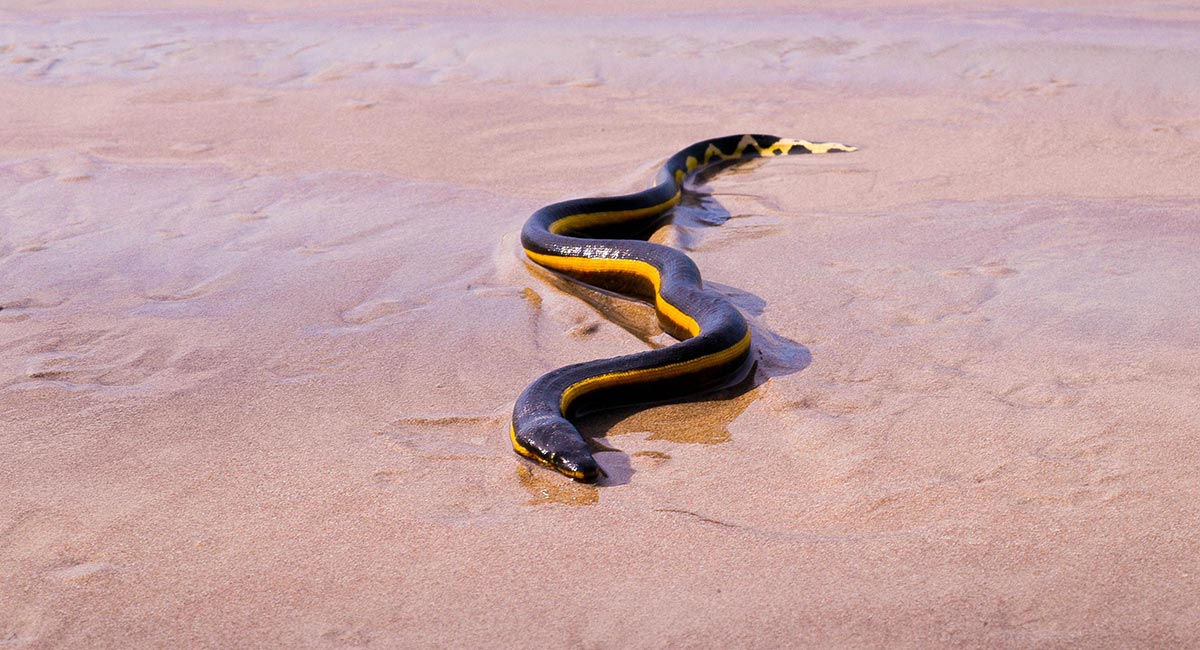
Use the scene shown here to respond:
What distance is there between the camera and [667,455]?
3.35m

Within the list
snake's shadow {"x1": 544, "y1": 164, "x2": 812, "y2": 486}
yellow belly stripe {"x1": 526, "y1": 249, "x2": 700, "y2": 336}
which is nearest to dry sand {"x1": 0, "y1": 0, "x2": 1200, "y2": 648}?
snake's shadow {"x1": 544, "y1": 164, "x2": 812, "y2": 486}

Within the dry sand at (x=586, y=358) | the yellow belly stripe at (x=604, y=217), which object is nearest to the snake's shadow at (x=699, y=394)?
the dry sand at (x=586, y=358)

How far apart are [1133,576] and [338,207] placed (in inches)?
192

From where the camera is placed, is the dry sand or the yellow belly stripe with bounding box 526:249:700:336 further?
the yellow belly stripe with bounding box 526:249:700:336

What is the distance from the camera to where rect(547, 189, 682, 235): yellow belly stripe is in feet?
19.1

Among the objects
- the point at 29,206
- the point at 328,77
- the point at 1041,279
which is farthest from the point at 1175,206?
the point at 328,77

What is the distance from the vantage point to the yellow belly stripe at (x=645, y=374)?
3.65m

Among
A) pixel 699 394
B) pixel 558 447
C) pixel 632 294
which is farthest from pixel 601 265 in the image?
pixel 558 447

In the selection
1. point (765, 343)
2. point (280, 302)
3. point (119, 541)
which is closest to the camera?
point (119, 541)

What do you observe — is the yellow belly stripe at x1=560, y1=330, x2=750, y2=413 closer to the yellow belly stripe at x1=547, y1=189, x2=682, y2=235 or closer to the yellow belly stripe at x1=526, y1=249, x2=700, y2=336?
the yellow belly stripe at x1=526, y1=249, x2=700, y2=336

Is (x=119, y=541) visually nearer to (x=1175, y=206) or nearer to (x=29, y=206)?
(x=29, y=206)

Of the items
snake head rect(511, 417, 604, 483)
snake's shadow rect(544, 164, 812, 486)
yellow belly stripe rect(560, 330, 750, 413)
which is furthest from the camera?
yellow belly stripe rect(560, 330, 750, 413)

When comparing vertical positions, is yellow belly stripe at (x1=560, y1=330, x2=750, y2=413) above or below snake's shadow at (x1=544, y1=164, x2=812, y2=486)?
above

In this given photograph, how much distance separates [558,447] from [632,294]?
203 centimetres
